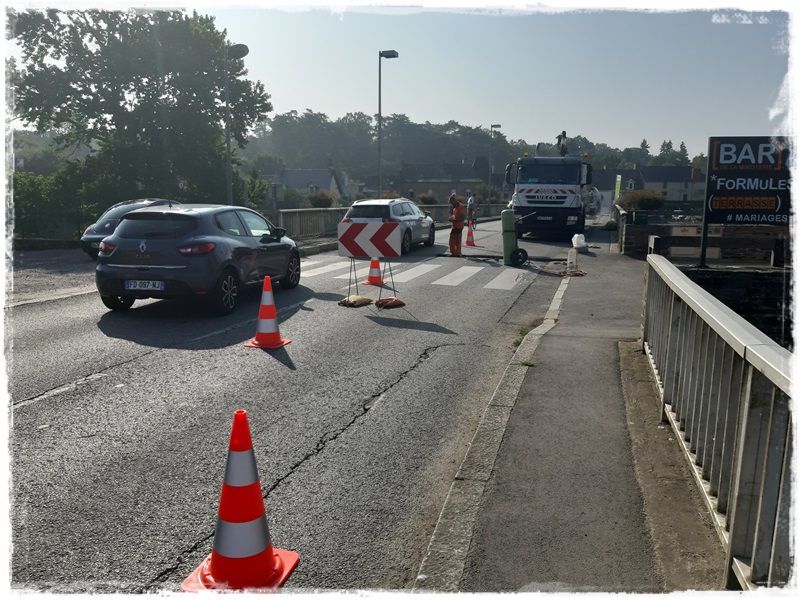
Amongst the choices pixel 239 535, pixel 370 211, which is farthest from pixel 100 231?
pixel 239 535

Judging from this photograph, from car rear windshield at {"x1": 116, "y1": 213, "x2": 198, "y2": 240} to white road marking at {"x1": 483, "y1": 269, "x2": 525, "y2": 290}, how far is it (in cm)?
628

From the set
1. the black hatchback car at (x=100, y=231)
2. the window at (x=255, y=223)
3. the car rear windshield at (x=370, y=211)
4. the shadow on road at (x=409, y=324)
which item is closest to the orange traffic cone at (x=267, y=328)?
the shadow on road at (x=409, y=324)

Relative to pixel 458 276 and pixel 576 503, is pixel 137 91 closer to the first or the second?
pixel 458 276

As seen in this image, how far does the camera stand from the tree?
40469 millimetres

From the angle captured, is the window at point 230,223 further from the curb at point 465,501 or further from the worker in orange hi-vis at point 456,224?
the worker in orange hi-vis at point 456,224

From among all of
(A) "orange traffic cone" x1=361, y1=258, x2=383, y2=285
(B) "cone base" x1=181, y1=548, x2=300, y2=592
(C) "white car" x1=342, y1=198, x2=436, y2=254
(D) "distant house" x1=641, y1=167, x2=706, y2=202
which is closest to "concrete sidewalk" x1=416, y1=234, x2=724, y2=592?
(B) "cone base" x1=181, y1=548, x2=300, y2=592

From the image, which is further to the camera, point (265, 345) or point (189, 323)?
point (189, 323)

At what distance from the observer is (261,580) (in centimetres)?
331

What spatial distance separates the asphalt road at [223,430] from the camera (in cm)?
365

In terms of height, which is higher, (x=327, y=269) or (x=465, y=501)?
(x=465, y=501)

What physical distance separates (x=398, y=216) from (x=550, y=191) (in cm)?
743

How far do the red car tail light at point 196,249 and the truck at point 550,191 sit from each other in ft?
53.6

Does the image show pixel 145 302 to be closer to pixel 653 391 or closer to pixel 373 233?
pixel 373 233

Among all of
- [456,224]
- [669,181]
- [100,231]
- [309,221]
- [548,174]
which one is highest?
[669,181]
